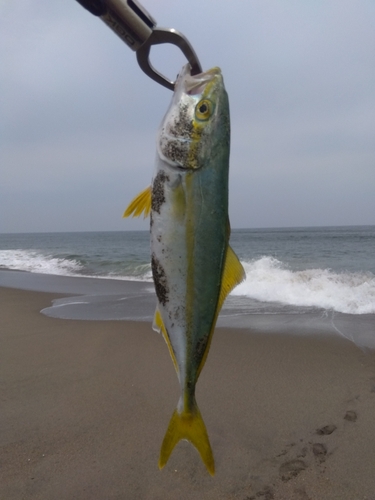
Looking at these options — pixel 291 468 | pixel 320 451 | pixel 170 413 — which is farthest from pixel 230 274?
pixel 170 413

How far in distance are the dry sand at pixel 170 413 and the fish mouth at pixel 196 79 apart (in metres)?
3.27

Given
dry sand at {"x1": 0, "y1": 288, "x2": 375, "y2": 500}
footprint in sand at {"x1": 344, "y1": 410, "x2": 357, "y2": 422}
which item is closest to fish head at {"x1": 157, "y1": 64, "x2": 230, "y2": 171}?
dry sand at {"x1": 0, "y1": 288, "x2": 375, "y2": 500}

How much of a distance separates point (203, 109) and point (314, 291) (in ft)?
38.2

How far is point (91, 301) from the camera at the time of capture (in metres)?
12.3

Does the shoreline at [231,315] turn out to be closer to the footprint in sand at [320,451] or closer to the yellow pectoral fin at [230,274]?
the footprint in sand at [320,451]

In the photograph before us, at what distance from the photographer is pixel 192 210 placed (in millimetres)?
1723

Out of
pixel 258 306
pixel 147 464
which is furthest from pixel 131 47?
pixel 258 306

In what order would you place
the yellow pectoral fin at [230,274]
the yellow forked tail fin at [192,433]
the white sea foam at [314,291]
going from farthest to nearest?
the white sea foam at [314,291], the yellow forked tail fin at [192,433], the yellow pectoral fin at [230,274]

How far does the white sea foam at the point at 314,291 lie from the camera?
1086 cm

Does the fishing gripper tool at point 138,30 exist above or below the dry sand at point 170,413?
above

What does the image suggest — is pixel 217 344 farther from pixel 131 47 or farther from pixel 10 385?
pixel 131 47

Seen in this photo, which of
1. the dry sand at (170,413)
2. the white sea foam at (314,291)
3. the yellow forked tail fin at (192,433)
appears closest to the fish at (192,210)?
the yellow forked tail fin at (192,433)

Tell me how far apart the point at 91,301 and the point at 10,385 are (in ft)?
22.7

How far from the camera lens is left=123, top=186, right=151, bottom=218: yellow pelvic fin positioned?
1826 mm
